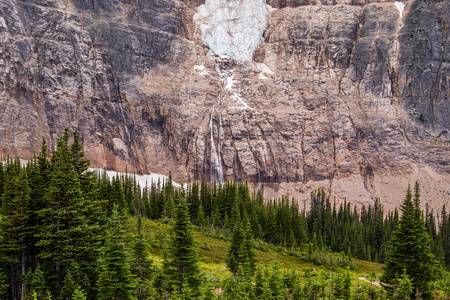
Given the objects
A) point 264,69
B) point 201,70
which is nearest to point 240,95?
point 264,69

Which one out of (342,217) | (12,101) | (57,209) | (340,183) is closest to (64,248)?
(57,209)

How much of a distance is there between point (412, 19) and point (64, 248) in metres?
199

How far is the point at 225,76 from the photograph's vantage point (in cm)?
18688

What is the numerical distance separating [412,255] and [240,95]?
153148mm

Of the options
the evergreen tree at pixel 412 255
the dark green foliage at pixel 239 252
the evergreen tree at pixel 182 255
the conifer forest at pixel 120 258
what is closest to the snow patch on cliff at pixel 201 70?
the conifer forest at pixel 120 258

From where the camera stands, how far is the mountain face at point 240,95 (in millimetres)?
149625

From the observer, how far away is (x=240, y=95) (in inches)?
7047

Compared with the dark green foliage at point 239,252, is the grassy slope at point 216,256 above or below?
below

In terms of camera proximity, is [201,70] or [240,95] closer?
[240,95]

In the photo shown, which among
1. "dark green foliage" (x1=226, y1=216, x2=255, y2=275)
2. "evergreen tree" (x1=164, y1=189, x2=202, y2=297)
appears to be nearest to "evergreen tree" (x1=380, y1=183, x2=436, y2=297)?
"dark green foliage" (x1=226, y1=216, x2=255, y2=275)

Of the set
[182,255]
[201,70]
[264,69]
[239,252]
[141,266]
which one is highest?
[264,69]

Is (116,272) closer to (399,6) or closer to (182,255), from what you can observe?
(182,255)

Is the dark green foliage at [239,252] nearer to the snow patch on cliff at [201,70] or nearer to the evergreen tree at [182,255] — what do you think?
the evergreen tree at [182,255]

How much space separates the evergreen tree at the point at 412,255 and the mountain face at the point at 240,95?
128705 mm
